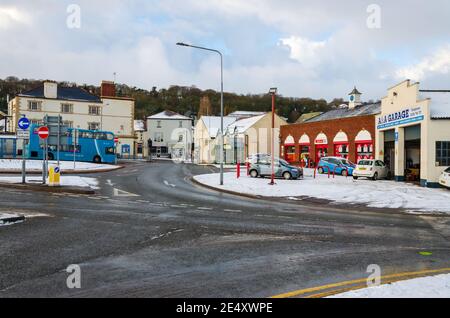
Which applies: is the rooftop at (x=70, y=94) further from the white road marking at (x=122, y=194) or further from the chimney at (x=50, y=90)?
the white road marking at (x=122, y=194)

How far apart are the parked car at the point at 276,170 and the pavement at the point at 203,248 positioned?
14.4 meters

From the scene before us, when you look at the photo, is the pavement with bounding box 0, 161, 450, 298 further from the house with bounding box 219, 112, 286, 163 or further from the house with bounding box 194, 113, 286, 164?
the house with bounding box 194, 113, 286, 164

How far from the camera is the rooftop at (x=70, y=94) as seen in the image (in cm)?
6594

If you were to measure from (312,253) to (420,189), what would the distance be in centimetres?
1815

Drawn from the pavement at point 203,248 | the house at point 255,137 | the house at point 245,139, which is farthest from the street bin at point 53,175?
the house at point 255,137

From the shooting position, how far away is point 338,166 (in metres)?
36.5

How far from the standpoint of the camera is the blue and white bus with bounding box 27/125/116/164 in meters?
42.1

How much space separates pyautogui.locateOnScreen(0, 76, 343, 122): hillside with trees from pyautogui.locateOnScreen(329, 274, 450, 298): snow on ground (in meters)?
95.2

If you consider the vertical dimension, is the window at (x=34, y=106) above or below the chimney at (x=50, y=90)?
below

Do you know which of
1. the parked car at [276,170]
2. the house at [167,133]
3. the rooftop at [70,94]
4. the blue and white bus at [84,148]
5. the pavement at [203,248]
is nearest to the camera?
the pavement at [203,248]

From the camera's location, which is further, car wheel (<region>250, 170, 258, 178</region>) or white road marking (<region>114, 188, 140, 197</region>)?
car wheel (<region>250, 170, 258, 178</region>)

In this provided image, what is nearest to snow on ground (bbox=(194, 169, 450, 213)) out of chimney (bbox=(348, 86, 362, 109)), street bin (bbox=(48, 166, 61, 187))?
street bin (bbox=(48, 166, 61, 187))

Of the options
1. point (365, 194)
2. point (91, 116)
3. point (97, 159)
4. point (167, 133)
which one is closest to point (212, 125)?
point (91, 116)

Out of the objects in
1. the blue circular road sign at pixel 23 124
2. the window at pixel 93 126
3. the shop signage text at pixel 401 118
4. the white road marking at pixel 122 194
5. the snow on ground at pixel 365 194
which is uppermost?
the window at pixel 93 126
